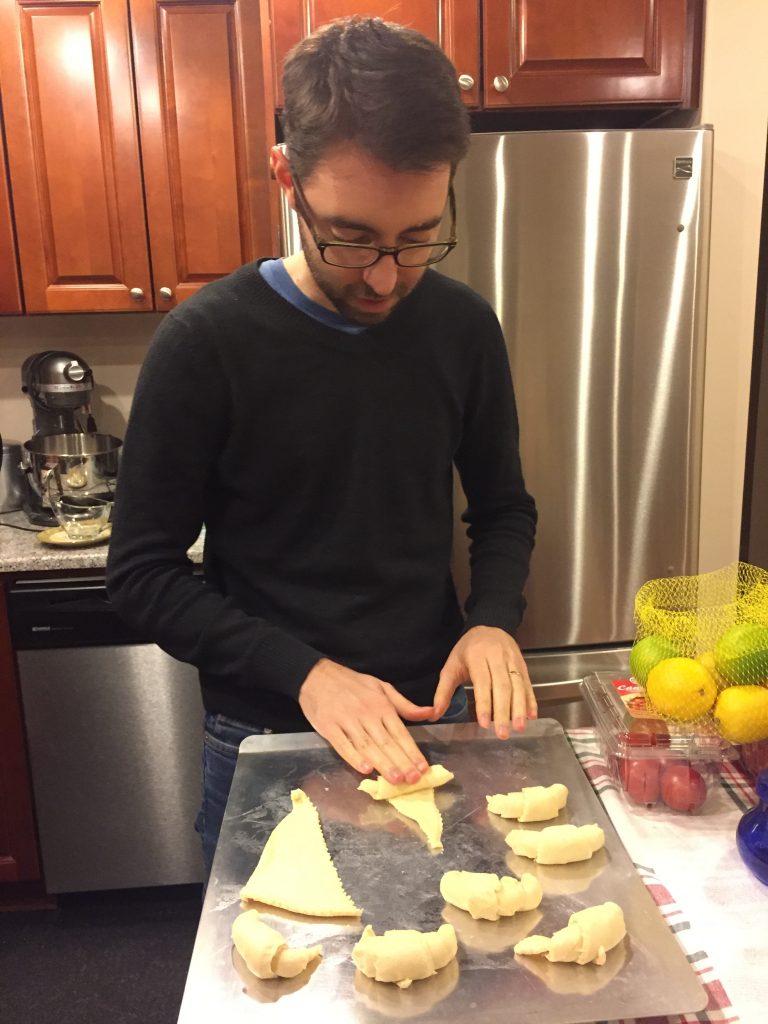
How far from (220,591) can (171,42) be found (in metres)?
1.43

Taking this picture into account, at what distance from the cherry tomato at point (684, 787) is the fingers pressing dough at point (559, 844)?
0.10 meters

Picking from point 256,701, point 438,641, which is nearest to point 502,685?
point 438,641

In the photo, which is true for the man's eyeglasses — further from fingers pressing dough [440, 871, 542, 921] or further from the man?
fingers pressing dough [440, 871, 542, 921]

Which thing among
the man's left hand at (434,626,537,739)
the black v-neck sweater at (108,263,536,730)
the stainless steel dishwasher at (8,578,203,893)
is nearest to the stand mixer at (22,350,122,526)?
the stainless steel dishwasher at (8,578,203,893)

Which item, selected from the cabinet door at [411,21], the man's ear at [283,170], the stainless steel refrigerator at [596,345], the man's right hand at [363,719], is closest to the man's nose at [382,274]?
the man's ear at [283,170]

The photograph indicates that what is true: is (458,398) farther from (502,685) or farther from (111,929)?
(111,929)

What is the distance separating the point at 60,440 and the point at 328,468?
135 cm

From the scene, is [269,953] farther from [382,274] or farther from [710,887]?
[382,274]

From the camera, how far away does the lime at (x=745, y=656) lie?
848 mm

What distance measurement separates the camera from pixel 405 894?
749mm

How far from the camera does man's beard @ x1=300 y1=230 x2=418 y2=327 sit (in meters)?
1.02

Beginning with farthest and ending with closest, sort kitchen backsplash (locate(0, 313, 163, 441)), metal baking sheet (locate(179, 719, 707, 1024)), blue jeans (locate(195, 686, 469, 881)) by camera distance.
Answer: kitchen backsplash (locate(0, 313, 163, 441))
blue jeans (locate(195, 686, 469, 881))
metal baking sheet (locate(179, 719, 707, 1024))

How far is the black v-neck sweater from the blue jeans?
0.07 ft

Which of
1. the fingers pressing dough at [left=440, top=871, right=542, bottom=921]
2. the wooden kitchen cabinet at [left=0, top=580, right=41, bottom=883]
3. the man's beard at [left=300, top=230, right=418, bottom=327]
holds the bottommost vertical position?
the wooden kitchen cabinet at [left=0, top=580, right=41, bottom=883]
